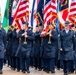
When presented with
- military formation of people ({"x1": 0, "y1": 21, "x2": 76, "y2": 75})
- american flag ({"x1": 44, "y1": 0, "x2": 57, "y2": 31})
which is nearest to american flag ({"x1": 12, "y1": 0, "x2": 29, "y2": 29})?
military formation of people ({"x1": 0, "y1": 21, "x2": 76, "y2": 75})

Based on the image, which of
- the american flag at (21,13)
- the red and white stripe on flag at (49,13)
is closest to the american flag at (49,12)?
the red and white stripe on flag at (49,13)

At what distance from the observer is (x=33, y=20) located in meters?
20.0

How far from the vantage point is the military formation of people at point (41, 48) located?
45.1 ft

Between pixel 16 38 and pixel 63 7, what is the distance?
396 centimetres

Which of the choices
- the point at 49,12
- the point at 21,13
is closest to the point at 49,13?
the point at 49,12

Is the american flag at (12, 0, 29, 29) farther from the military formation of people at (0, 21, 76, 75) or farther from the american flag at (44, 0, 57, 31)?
the american flag at (44, 0, 57, 31)

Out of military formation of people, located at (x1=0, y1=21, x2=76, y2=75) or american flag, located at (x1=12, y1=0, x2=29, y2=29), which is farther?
american flag, located at (x1=12, y1=0, x2=29, y2=29)

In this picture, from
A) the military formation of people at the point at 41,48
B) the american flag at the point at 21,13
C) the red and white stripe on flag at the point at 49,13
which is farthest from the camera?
the american flag at the point at 21,13

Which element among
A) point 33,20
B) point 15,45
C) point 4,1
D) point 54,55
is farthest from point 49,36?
point 4,1

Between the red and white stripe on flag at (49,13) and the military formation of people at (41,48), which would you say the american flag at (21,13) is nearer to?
the military formation of people at (41,48)

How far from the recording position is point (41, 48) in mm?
15438

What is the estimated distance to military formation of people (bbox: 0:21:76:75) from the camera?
13.7 metres

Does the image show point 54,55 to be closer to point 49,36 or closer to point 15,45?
point 49,36

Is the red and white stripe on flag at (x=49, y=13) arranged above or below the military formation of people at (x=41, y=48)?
→ above
